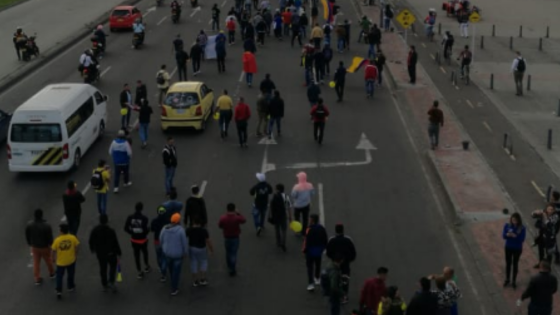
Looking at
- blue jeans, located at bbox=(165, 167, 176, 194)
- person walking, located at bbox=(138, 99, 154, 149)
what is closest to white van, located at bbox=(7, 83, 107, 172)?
person walking, located at bbox=(138, 99, 154, 149)

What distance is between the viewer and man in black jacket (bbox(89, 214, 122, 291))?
59.2 feet

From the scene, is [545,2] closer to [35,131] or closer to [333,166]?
[333,166]

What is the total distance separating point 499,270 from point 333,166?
8307 mm

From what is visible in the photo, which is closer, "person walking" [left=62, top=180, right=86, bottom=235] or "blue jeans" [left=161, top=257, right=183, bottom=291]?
"blue jeans" [left=161, top=257, right=183, bottom=291]

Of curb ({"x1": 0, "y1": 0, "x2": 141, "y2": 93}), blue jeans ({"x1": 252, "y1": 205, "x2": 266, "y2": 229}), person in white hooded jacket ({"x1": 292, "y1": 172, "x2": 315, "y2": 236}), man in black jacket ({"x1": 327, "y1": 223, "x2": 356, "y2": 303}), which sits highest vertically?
man in black jacket ({"x1": 327, "y1": 223, "x2": 356, "y2": 303})

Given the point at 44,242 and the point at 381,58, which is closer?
the point at 44,242

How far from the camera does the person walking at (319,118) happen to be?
93.9ft

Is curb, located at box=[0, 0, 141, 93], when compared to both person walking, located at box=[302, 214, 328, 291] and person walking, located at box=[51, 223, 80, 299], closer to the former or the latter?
person walking, located at box=[51, 223, 80, 299]

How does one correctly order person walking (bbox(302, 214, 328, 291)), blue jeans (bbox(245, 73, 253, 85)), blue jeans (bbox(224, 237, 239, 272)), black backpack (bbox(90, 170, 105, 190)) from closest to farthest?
person walking (bbox(302, 214, 328, 291)), blue jeans (bbox(224, 237, 239, 272)), black backpack (bbox(90, 170, 105, 190)), blue jeans (bbox(245, 73, 253, 85))

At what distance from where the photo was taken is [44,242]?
18.7m

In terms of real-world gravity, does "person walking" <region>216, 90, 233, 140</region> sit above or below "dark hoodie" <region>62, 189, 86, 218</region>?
below

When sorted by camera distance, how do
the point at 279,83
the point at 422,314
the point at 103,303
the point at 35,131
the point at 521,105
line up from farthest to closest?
the point at 279,83
the point at 521,105
the point at 35,131
the point at 103,303
the point at 422,314

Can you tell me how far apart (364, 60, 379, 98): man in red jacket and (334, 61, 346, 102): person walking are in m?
1.09

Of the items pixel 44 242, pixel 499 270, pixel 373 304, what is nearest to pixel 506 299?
pixel 499 270
